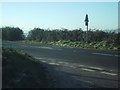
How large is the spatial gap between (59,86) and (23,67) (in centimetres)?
139

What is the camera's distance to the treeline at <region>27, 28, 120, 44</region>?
3385cm

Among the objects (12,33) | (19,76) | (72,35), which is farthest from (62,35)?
(19,76)

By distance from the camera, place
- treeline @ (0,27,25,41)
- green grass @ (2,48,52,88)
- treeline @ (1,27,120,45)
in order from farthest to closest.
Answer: treeline @ (0,27,25,41) → treeline @ (1,27,120,45) → green grass @ (2,48,52,88)

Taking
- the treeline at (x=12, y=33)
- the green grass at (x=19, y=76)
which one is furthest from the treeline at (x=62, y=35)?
the green grass at (x=19, y=76)

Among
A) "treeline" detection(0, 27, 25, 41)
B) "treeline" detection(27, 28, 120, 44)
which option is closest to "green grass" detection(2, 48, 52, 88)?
"treeline" detection(27, 28, 120, 44)

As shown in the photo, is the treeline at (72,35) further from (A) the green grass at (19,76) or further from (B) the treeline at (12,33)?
(A) the green grass at (19,76)

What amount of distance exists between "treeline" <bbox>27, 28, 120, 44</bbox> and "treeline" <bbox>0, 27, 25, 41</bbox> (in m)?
1.97

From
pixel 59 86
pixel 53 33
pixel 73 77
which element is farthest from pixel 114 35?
pixel 59 86

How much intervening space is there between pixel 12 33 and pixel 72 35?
13.2 m

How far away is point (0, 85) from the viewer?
865 centimetres

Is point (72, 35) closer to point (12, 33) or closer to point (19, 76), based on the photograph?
point (12, 33)

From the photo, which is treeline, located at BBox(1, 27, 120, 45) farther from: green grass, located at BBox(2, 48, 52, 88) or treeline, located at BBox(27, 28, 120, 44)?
green grass, located at BBox(2, 48, 52, 88)

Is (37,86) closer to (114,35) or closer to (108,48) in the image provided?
(108,48)

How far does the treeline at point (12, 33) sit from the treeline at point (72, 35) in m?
1.97
